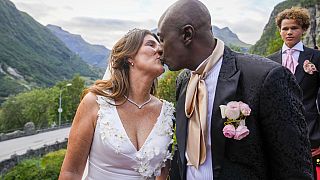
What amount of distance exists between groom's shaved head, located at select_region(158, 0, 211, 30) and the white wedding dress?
1.46 meters

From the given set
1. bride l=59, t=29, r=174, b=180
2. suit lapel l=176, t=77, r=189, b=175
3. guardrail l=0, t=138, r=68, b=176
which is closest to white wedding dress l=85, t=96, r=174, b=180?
bride l=59, t=29, r=174, b=180

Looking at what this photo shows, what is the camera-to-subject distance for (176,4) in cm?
225

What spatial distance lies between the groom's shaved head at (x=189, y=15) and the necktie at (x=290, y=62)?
2.08m

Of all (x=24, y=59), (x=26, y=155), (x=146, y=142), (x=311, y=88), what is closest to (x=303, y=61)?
(x=311, y=88)

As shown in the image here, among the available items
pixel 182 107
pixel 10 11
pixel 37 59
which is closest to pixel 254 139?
pixel 182 107

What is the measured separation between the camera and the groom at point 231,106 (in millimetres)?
2055

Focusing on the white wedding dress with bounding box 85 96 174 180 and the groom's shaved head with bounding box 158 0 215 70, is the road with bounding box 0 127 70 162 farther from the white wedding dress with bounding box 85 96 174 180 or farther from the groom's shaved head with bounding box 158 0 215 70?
the groom's shaved head with bounding box 158 0 215 70

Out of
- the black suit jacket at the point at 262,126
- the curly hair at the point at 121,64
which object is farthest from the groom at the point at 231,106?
the curly hair at the point at 121,64

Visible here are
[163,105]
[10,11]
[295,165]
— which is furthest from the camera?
[10,11]

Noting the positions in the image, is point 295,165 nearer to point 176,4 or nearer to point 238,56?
point 238,56

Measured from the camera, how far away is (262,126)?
2119 millimetres

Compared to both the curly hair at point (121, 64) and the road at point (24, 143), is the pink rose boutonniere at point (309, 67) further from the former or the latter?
the road at point (24, 143)

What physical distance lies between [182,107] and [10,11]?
20211 cm

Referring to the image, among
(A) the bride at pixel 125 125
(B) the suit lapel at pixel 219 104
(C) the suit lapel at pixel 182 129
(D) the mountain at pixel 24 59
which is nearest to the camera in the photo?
(B) the suit lapel at pixel 219 104
